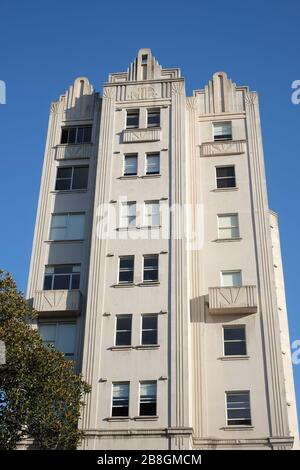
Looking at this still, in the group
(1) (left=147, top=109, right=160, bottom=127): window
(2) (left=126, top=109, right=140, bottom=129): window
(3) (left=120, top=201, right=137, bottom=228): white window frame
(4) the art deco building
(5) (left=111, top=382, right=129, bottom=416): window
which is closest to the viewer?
(5) (left=111, top=382, right=129, bottom=416): window

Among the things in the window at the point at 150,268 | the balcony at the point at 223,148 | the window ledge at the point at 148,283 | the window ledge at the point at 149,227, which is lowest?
the window ledge at the point at 148,283

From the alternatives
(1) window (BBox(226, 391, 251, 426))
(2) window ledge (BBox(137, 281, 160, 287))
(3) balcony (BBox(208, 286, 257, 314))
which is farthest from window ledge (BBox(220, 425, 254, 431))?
(2) window ledge (BBox(137, 281, 160, 287))

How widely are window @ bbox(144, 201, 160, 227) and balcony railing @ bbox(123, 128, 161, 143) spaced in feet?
16.0

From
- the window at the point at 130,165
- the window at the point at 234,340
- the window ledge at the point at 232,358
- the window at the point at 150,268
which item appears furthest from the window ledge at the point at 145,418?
the window at the point at 130,165

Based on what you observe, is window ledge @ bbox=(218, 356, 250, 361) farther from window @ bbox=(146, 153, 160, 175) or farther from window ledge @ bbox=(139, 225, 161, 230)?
window @ bbox=(146, 153, 160, 175)

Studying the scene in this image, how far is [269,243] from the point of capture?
1492 inches

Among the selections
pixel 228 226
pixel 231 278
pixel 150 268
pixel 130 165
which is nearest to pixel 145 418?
pixel 150 268

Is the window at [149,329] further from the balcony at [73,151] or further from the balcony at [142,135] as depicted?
the balcony at [73,151]

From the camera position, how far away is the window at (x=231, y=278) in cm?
3722

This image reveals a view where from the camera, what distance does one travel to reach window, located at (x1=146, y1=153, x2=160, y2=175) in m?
40.1

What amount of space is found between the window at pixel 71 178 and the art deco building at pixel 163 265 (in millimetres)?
77

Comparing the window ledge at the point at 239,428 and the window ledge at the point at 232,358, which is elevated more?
the window ledge at the point at 232,358
